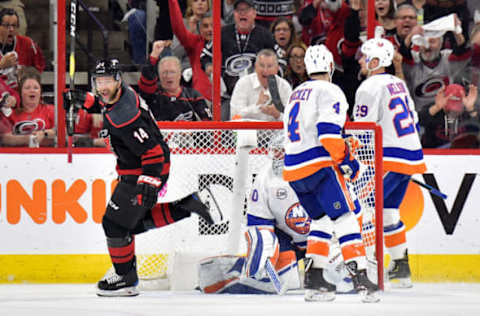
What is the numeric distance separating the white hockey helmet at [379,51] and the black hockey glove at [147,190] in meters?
1.69

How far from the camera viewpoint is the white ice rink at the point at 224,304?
163 inches

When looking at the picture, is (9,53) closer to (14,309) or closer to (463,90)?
(14,309)

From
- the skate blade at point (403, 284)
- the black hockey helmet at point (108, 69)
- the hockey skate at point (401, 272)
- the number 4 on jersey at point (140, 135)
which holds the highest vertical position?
the black hockey helmet at point (108, 69)

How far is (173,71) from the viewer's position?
5.82 meters

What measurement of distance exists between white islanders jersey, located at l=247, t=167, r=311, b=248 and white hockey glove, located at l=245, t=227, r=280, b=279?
3.3 inches

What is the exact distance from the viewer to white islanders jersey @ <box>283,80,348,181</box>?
4.35m

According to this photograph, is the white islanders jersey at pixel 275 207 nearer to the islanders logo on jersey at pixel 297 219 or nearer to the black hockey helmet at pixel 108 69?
the islanders logo on jersey at pixel 297 219

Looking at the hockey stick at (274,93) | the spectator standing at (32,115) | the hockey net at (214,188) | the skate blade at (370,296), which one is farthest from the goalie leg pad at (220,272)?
the spectator standing at (32,115)

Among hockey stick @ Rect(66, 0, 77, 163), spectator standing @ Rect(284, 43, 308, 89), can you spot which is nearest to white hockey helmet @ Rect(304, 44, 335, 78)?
spectator standing @ Rect(284, 43, 308, 89)

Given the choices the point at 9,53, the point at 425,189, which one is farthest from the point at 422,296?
the point at 9,53

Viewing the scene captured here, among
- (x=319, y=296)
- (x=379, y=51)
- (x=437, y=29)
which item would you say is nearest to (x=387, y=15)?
(x=437, y=29)

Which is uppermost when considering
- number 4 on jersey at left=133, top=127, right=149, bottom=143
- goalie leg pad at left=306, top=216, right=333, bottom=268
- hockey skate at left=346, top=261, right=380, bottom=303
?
number 4 on jersey at left=133, top=127, right=149, bottom=143

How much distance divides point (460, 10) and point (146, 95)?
2198 millimetres

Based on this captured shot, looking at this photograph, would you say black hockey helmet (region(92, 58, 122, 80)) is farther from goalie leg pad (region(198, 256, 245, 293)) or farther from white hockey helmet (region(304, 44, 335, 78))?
goalie leg pad (region(198, 256, 245, 293))
